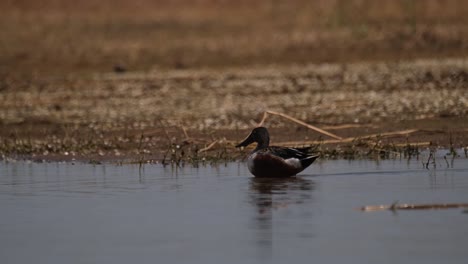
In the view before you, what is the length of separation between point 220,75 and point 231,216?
18787 millimetres

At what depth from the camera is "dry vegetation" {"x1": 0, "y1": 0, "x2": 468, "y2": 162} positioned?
1722 cm

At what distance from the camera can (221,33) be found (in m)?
36.4

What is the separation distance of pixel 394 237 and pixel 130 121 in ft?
37.7

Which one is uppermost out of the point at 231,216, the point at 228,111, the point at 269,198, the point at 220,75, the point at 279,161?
the point at 220,75

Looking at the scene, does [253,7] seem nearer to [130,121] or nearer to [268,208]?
[130,121]

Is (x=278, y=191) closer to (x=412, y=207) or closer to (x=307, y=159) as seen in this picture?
(x=307, y=159)

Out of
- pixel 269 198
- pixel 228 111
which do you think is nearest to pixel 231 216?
pixel 269 198

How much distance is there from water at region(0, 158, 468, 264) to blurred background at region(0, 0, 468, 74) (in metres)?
17.6

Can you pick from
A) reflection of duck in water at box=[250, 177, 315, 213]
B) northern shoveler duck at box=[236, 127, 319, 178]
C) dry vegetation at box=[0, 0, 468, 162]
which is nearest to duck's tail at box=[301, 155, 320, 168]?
northern shoveler duck at box=[236, 127, 319, 178]

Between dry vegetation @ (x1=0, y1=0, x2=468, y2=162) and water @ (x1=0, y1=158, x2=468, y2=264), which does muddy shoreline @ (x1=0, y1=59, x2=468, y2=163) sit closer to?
dry vegetation @ (x1=0, y1=0, x2=468, y2=162)

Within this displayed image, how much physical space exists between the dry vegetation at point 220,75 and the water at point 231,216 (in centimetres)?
171

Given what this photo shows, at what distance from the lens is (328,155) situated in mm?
14914

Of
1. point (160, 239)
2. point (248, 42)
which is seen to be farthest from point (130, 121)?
point (248, 42)

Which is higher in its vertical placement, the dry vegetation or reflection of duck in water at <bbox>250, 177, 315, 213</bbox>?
the dry vegetation
